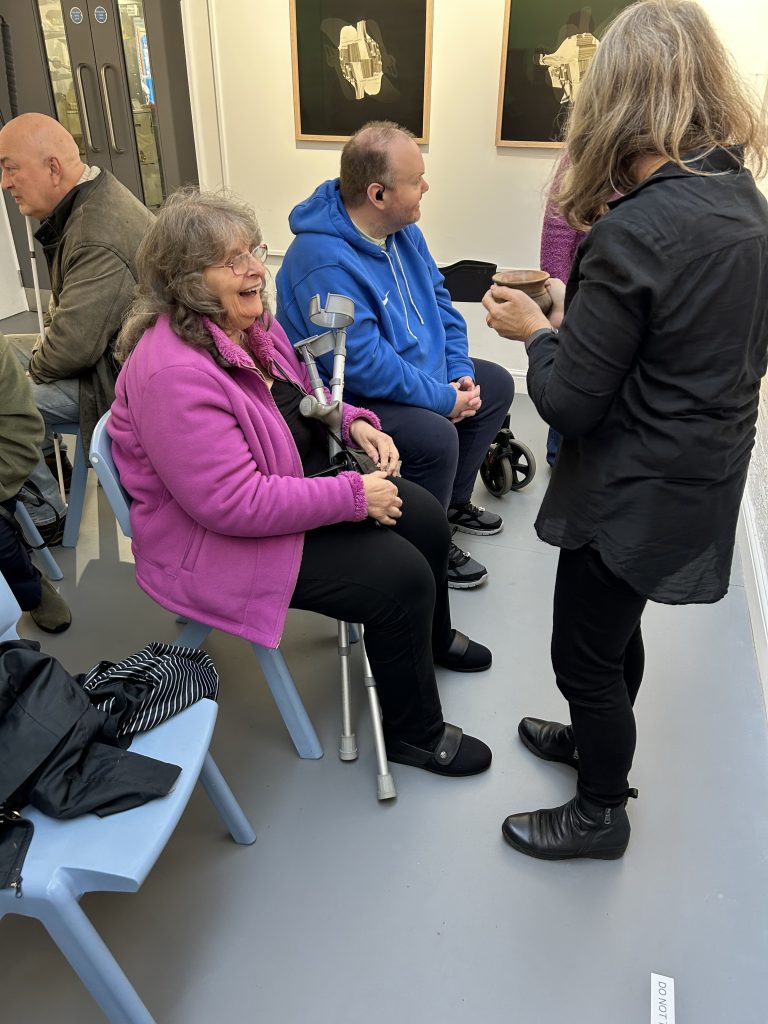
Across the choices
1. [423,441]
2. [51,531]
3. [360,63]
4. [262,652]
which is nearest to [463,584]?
[423,441]

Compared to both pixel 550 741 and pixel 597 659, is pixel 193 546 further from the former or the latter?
pixel 550 741

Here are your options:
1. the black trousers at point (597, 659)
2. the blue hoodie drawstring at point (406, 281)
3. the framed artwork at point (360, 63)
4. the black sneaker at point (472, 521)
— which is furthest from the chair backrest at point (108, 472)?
the framed artwork at point (360, 63)

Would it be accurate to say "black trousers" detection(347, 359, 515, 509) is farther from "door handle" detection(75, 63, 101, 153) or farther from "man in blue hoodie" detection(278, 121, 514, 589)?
"door handle" detection(75, 63, 101, 153)

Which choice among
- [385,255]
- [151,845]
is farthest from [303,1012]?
[385,255]

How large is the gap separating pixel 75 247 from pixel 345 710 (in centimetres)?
161

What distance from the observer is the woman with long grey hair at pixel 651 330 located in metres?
0.90

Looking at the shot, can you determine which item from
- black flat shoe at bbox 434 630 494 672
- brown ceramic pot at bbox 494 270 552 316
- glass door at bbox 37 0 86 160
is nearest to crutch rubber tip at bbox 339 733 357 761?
black flat shoe at bbox 434 630 494 672

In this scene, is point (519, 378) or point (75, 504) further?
point (519, 378)

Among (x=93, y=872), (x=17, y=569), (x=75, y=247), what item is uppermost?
(x=75, y=247)

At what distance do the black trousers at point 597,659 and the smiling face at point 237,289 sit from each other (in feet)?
2.60

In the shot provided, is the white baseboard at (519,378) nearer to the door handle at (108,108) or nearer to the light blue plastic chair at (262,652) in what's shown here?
the door handle at (108,108)

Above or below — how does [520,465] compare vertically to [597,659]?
below

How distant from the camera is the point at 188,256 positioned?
1.32 meters

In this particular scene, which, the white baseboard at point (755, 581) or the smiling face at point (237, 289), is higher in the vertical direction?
the smiling face at point (237, 289)
